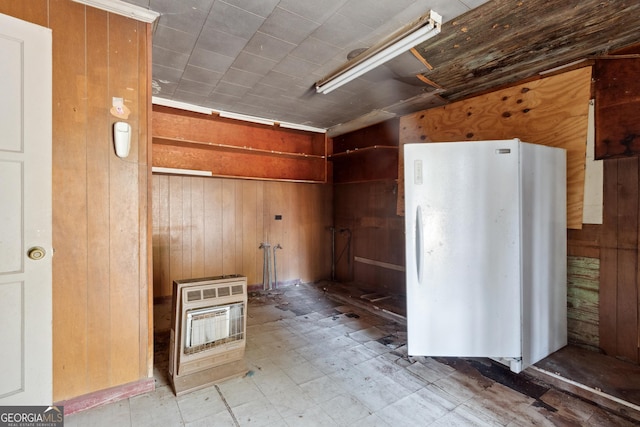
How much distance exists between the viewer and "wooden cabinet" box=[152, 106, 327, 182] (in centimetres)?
377

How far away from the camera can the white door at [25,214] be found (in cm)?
149

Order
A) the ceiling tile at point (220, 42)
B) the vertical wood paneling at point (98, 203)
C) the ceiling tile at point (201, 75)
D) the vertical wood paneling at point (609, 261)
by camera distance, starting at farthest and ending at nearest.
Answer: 1. the ceiling tile at point (201, 75)
2. the vertical wood paneling at point (609, 261)
3. the ceiling tile at point (220, 42)
4. the vertical wood paneling at point (98, 203)

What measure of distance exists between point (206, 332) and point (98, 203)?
1.13 m

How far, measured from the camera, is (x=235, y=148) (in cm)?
408

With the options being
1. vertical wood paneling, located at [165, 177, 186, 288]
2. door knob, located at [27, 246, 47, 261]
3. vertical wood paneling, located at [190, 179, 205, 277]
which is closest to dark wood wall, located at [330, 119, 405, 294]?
vertical wood paneling, located at [190, 179, 205, 277]

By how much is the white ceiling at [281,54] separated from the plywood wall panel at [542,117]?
45cm

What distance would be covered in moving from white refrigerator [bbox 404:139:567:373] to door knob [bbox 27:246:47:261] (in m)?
2.34

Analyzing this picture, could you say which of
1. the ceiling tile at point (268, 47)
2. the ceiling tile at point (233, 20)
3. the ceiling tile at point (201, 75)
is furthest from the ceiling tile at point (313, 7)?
the ceiling tile at point (201, 75)

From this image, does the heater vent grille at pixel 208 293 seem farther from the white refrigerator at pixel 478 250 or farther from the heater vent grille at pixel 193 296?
the white refrigerator at pixel 478 250

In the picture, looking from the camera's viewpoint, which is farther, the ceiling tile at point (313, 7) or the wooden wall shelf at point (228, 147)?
the wooden wall shelf at point (228, 147)

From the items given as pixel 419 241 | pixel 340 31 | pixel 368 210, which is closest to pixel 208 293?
pixel 419 241


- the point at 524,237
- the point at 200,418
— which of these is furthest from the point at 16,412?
the point at 524,237

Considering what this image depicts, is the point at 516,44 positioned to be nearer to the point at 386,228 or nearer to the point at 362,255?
the point at 386,228

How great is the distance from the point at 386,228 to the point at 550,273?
212 centimetres
